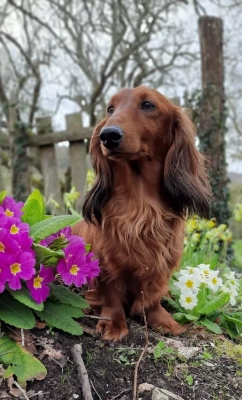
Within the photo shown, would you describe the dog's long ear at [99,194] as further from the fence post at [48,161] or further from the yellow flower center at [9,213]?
the fence post at [48,161]

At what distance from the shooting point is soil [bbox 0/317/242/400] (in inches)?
68.7

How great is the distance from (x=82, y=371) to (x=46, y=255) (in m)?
0.47

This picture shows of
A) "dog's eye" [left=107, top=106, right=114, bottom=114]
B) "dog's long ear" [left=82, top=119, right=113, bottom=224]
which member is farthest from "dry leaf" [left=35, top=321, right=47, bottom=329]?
"dog's eye" [left=107, top=106, right=114, bottom=114]

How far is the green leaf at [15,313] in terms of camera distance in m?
1.80

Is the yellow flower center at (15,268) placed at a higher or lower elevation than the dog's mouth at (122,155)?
lower

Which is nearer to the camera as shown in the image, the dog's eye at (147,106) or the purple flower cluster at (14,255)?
the purple flower cluster at (14,255)

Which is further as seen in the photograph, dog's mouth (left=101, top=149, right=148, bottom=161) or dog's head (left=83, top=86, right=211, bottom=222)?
dog's head (left=83, top=86, right=211, bottom=222)

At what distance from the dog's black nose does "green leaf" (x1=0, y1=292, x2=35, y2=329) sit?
0.74 m

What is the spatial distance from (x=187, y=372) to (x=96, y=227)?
0.83 metres

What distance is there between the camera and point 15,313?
185cm

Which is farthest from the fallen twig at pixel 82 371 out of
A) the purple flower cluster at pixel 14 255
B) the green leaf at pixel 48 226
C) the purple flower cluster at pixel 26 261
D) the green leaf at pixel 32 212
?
the green leaf at pixel 32 212

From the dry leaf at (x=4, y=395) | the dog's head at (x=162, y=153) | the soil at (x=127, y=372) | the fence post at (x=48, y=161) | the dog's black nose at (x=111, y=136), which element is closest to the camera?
the dry leaf at (x=4, y=395)

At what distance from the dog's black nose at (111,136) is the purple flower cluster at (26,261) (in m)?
0.43

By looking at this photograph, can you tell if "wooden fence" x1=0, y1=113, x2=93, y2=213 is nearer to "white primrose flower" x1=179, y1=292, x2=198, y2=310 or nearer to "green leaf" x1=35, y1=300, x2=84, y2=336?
"white primrose flower" x1=179, y1=292, x2=198, y2=310
